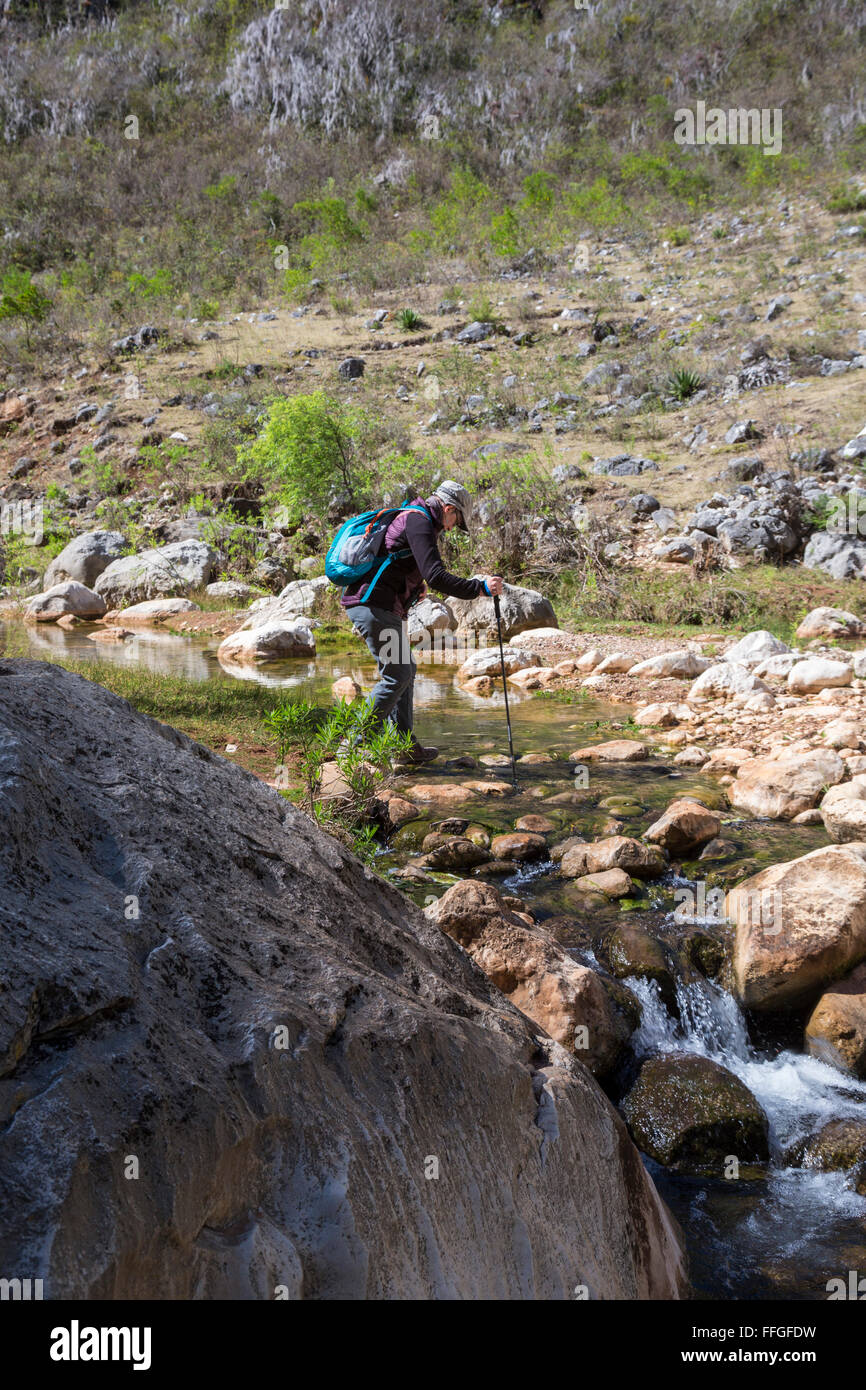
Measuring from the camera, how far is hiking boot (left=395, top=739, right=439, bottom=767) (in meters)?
6.62

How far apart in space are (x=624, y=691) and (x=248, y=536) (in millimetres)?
7786

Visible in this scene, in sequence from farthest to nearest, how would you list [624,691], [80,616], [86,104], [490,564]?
[86,104] → [80,616] → [490,564] → [624,691]

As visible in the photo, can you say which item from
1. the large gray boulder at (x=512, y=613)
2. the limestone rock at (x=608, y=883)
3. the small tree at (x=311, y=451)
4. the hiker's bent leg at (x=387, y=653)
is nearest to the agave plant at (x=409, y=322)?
the small tree at (x=311, y=451)

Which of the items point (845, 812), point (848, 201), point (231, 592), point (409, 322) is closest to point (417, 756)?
point (845, 812)

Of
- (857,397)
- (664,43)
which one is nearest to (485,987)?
(857,397)

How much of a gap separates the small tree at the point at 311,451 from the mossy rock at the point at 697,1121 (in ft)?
36.8

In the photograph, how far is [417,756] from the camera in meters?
6.79

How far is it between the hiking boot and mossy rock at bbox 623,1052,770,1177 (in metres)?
3.48

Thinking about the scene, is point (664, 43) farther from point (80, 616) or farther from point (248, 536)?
point (80, 616)

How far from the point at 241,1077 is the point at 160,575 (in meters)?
13.7

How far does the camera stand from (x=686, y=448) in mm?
14531

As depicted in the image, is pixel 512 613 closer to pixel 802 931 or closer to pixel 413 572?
pixel 413 572

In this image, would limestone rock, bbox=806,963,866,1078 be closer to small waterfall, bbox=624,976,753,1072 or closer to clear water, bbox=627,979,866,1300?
clear water, bbox=627,979,866,1300
